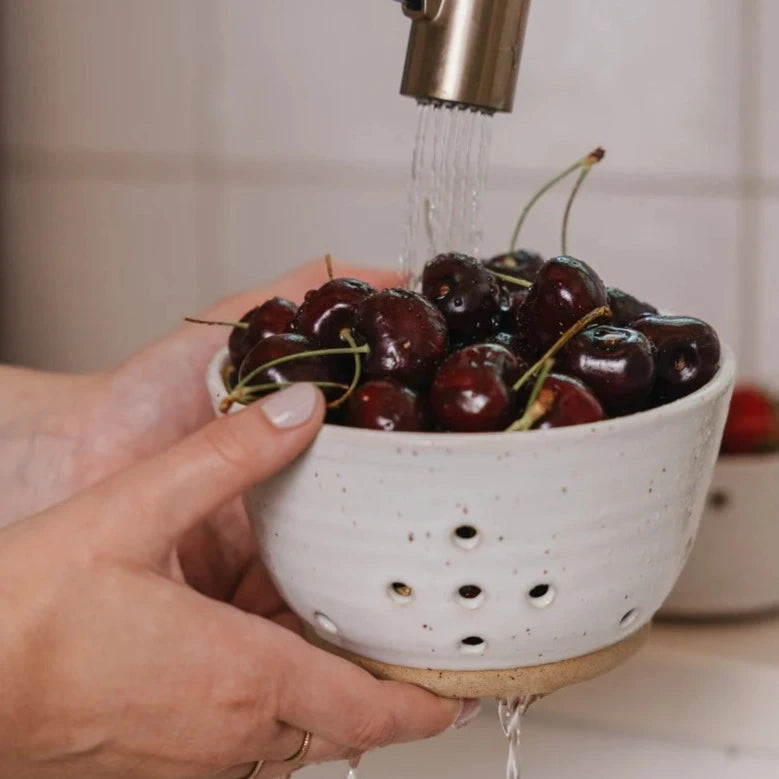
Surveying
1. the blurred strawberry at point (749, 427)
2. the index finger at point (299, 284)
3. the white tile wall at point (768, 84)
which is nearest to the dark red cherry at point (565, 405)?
the index finger at point (299, 284)

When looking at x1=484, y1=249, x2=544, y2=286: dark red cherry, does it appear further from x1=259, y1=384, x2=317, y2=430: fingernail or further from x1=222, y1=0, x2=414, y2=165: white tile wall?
x1=222, y1=0, x2=414, y2=165: white tile wall

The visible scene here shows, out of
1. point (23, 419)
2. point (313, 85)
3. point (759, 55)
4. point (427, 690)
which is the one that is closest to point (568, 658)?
point (427, 690)

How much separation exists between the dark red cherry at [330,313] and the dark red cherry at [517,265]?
11 cm

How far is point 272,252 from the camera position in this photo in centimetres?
121

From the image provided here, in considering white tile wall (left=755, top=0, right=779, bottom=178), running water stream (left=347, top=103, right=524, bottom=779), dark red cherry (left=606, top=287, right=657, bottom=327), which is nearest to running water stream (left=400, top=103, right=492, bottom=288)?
running water stream (left=347, top=103, right=524, bottom=779)

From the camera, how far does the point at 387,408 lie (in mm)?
507

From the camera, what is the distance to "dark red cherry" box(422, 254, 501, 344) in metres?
0.57

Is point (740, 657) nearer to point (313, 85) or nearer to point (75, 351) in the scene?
point (313, 85)

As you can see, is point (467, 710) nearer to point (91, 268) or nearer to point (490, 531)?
point (490, 531)

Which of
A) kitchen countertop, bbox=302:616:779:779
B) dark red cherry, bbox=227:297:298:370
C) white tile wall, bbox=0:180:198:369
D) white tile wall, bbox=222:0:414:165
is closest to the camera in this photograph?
dark red cherry, bbox=227:297:298:370

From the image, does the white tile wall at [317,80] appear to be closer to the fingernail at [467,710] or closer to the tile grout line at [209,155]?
the tile grout line at [209,155]

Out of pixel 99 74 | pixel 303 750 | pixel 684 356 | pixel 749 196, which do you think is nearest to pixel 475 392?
pixel 684 356

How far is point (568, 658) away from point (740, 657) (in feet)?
1.15

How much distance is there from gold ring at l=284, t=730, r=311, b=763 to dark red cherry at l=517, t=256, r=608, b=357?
222 mm
